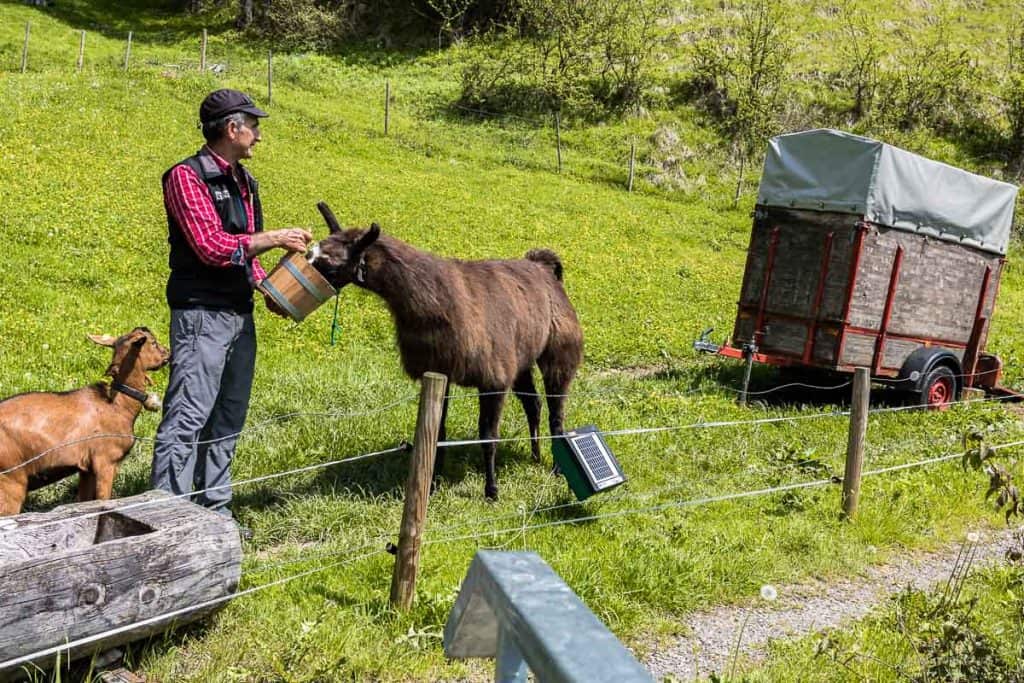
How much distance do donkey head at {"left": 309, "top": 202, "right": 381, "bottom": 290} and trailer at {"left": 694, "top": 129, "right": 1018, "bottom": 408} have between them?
6.11 metres

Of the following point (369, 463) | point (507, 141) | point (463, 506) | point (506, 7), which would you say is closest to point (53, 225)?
point (369, 463)

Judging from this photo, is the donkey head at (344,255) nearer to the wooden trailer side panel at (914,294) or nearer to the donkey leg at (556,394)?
the donkey leg at (556,394)

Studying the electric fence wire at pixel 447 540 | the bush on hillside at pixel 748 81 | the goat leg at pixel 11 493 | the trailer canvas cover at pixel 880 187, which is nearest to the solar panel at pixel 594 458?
the electric fence wire at pixel 447 540

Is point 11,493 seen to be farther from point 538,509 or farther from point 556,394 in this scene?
point 556,394

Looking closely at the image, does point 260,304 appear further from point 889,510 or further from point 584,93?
point 584,93

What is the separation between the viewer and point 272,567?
4.79 metres

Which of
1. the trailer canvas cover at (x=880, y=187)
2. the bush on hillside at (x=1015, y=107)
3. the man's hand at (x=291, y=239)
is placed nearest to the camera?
the man's hand at (x=291, y=239)

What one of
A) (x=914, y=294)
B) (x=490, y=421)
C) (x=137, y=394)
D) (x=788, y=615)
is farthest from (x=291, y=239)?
(x=914, y=294)

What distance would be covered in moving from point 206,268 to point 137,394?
945 millimetres

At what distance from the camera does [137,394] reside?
16.8 feet

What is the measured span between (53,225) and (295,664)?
37.4 feet

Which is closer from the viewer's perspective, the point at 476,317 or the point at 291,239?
the point at 291,239

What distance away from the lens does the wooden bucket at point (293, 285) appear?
5.07 m

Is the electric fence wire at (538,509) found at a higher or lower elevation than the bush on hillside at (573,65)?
lower
